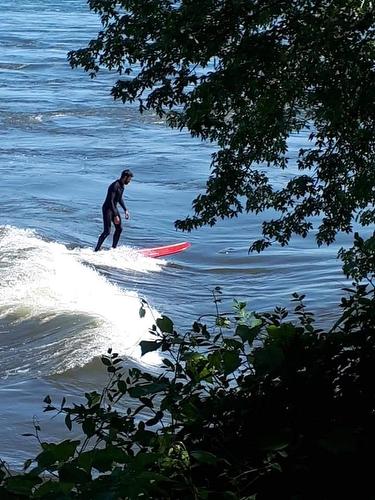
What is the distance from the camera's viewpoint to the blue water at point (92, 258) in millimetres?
14430

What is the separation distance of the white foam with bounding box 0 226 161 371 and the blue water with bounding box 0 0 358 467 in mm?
34

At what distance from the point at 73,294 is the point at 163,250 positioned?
4119mm

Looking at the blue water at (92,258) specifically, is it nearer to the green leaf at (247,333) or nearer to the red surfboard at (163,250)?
the red surfboard at (163,250)

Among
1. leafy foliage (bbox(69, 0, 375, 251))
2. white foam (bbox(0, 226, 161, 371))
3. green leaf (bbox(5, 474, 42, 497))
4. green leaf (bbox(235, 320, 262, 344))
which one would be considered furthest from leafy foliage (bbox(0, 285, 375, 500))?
white foam (bbox(0, 226, 161, 371))

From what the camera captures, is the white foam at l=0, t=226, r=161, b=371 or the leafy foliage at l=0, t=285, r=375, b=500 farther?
the white foam at l=0, t=226, r=161, b=371

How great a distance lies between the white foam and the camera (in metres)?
15.2

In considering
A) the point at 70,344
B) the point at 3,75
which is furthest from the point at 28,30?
the point at 70,344

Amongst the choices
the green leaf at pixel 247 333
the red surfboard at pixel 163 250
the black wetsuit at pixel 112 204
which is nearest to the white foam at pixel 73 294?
the red surfboard at pixel 163 250

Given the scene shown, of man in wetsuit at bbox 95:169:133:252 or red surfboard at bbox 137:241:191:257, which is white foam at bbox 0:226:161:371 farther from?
man in wetsuit at bbox 95:169:133:252

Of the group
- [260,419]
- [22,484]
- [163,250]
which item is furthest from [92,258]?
[22,484]

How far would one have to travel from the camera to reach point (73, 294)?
18656 mm

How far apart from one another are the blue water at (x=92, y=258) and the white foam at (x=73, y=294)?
0.11ft

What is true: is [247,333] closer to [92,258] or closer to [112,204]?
[112,204]

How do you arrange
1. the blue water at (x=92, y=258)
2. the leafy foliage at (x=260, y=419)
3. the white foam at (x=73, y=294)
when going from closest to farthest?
1. the leafy foliage at (x=260, y=419)
2. the blue water at (x=92, y=258)
3. the white foam at (x=73, y=294)
